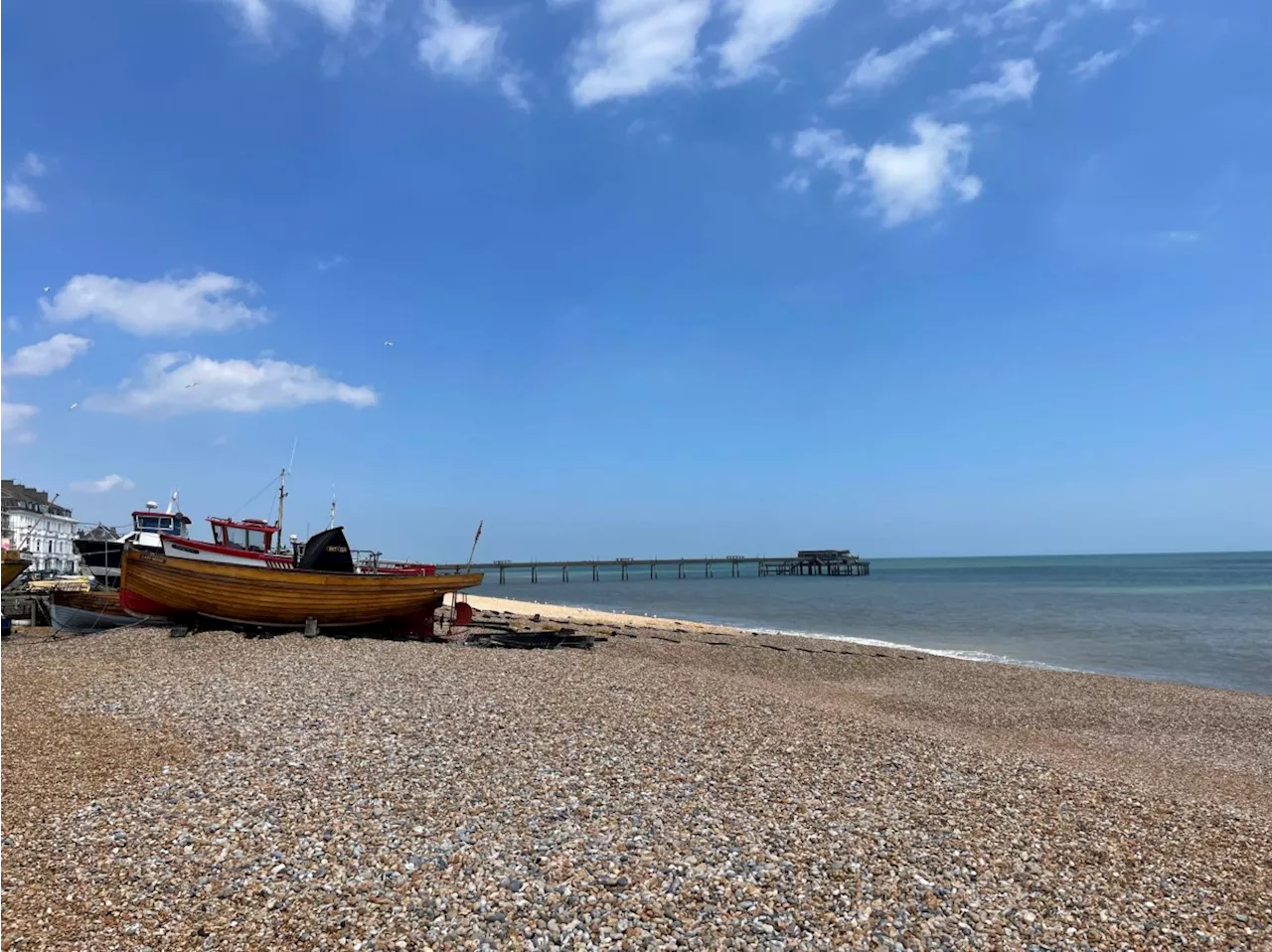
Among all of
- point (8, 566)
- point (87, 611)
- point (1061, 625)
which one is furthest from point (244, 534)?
point (1061, 625)

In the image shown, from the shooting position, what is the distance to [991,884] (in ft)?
19.6

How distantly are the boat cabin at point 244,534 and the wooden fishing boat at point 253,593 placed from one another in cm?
311

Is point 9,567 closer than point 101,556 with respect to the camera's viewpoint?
No

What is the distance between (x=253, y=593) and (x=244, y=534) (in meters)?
5.42

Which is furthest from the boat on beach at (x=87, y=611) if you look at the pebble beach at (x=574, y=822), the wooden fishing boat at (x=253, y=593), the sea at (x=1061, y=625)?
the sea at (x=1061, y=625)

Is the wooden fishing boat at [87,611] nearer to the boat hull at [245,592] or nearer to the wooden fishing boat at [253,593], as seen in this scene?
the wooden fishing boat at [253,593]

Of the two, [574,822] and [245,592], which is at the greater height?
[245,592]

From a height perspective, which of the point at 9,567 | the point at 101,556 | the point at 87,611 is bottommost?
the point at 87,611

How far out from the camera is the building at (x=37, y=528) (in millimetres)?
62559

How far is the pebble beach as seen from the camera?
17.1 ft

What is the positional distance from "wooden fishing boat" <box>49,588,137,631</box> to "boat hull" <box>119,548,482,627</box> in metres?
1.60

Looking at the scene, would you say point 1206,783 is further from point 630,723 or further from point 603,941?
point 603,941

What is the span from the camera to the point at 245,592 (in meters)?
17.9

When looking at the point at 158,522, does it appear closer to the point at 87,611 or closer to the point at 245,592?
the point at 87,611
